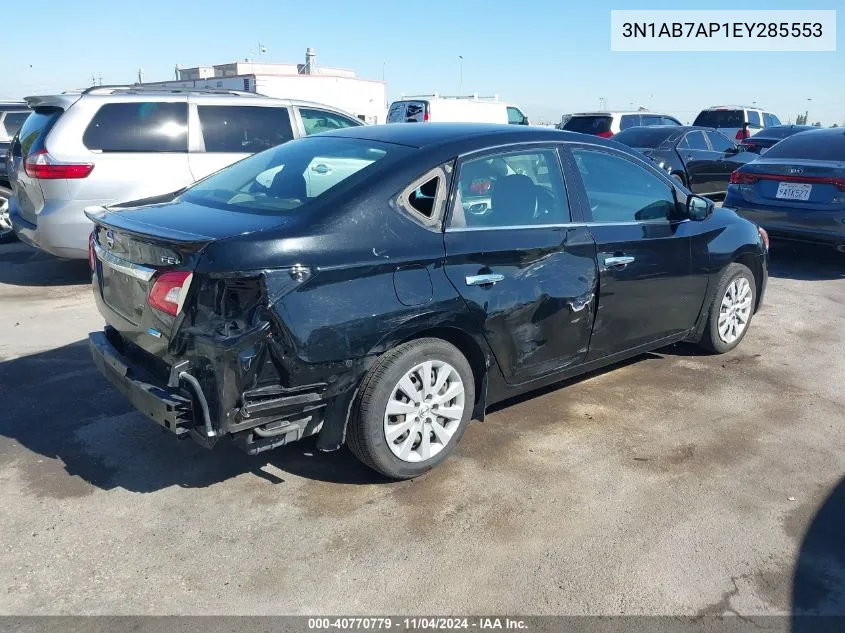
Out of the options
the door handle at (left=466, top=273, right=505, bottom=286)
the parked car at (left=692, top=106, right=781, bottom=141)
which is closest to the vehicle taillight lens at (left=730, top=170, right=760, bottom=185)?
the door handle at (left=466, top=273, right=505, bottom=286)

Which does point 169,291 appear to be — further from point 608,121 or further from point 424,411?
point 608,121

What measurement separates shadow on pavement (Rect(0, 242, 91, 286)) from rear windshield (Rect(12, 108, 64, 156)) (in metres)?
1.35

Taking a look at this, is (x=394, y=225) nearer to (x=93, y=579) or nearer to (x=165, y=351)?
(x=165, y=351)

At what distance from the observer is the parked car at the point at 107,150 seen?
693 centimetres

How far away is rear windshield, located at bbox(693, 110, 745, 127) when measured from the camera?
2275 cm

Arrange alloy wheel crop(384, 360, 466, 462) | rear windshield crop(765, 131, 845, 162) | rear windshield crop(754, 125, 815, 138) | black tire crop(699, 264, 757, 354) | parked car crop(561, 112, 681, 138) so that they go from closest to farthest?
alloy wheel crop(384, 360, 466, 462), black tire crop(699, 264, 757, 354), rear windshield crop(765, 131, 845, 162), parked car crop(561, 112, 681, 138), rear windshield crop(754, 125, 815, 138)

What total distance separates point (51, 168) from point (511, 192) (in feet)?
16.0

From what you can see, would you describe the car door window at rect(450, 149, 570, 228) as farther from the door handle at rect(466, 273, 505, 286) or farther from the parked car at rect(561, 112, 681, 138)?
the parked car at rect(561, 112, 681, 138)

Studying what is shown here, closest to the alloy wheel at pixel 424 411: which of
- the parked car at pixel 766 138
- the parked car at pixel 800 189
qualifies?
the parked car at pixel 800 189

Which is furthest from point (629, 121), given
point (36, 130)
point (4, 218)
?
point (36, 130)

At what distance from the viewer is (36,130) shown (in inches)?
280

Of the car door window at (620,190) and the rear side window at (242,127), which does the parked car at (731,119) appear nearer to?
the rear side window at (242,127)

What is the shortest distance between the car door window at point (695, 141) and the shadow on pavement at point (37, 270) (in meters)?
10.5

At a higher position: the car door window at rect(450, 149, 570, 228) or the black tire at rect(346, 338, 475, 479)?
the car door window at rect(450, 149, 570, 228)
